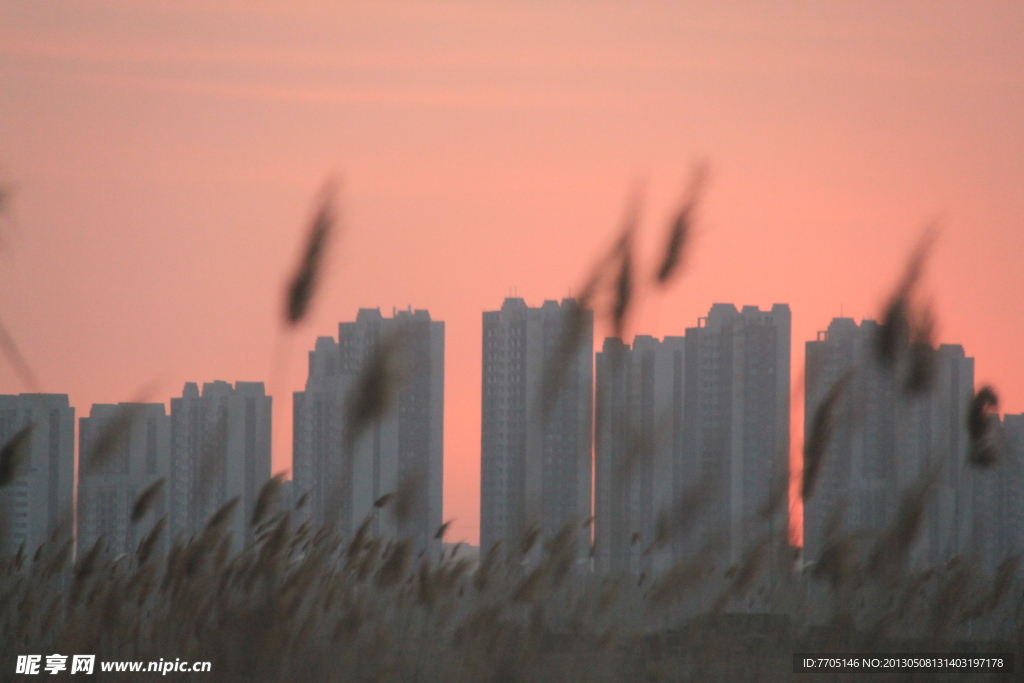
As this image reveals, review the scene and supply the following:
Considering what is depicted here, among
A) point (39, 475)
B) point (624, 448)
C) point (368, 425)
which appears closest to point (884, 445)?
point (624, 448)

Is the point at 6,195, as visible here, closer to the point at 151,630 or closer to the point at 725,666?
the point at 151,630

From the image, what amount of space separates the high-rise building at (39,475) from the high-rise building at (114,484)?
5.6 inches

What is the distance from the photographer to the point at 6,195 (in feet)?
11.6

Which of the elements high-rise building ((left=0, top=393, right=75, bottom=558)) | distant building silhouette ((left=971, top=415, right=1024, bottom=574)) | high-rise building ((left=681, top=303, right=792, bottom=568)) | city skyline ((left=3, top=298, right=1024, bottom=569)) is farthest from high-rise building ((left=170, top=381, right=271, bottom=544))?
distant building silhouette ((left=971, top=415, right=1024, bottom=574))

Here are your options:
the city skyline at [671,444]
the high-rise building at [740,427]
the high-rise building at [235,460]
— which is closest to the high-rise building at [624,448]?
the city skyline at [671,444]

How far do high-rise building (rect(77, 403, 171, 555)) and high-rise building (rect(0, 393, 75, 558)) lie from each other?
0.14 m

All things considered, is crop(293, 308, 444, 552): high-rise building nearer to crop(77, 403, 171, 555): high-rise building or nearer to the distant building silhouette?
crop(77, 403, 171, 555): high-rise building

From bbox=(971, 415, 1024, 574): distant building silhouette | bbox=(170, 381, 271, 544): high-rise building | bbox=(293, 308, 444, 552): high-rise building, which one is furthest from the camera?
bbox=(971, 415, 1024, 574): distant building silhouette

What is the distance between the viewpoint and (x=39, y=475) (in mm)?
5500

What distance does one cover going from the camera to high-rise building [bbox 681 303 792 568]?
4.16 m

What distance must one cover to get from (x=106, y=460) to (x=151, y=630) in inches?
25.8

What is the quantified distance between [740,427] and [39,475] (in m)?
8.96

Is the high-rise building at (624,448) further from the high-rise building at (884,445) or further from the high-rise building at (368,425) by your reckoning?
the high-rise building at (368,425)

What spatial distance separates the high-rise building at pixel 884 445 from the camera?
403 centimetres
